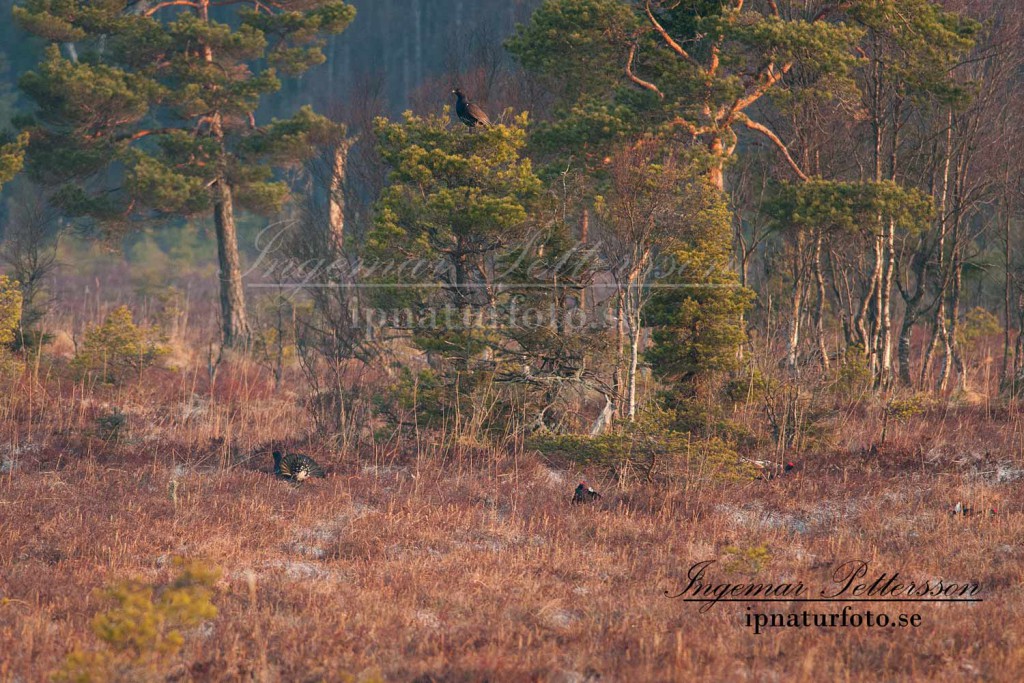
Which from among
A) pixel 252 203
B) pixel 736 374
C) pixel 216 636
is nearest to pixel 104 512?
pixel 216 636

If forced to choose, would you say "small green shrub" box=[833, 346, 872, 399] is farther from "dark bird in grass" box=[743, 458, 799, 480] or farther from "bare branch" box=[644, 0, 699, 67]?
"bare branch" box=[644, 0, 699, 67]

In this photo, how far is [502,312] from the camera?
10.9 metres

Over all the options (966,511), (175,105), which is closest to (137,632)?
(966,511)

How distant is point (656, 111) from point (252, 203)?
34.7 ft

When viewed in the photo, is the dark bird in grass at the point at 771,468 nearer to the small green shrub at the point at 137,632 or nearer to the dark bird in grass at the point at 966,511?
the dark bird in grass at the point at 966,511

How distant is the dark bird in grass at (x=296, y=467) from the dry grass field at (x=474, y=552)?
15 centimetres

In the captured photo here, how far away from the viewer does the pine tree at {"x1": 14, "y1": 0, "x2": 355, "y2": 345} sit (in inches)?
682

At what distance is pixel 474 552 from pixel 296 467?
289cm

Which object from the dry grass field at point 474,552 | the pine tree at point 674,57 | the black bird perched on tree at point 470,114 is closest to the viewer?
the dry grass field at point 474,552

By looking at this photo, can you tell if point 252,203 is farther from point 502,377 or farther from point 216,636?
point 216,636

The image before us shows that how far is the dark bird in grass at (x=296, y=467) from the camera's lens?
32.4ft

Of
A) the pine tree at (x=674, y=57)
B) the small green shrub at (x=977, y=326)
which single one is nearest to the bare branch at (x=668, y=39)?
the pine tree at (x=674, y=57)

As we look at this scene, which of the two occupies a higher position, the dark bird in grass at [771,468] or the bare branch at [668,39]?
the bare branch at [668,39]

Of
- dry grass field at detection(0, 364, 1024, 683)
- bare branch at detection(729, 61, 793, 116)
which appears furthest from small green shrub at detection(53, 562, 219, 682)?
bare branch at detection(729, 61, 793, 116)
